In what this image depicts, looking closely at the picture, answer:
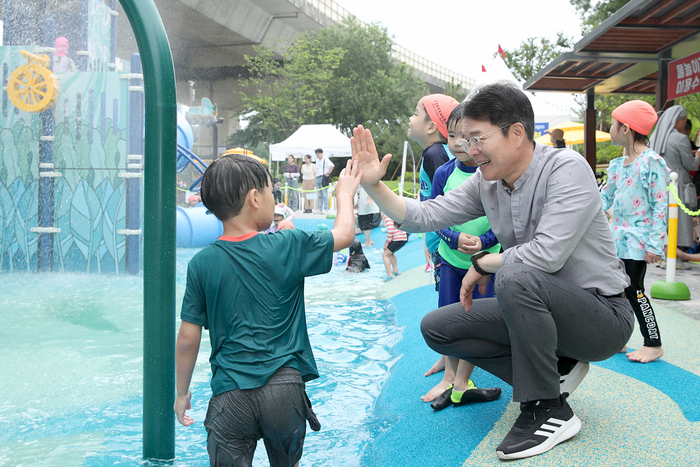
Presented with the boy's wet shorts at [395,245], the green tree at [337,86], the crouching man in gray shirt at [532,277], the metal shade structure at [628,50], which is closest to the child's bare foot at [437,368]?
the crouching man in gray shirt at [532,277]

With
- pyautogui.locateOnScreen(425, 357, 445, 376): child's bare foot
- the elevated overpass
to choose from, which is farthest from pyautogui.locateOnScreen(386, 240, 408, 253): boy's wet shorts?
the elevated overpass

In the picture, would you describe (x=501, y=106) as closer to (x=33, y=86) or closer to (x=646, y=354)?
(x=646, y=354)

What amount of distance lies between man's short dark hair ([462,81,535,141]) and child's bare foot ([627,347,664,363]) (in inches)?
70.4

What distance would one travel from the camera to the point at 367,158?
2.53m

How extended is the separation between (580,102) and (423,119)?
2803cm

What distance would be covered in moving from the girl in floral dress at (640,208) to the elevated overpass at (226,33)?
67.8 feet

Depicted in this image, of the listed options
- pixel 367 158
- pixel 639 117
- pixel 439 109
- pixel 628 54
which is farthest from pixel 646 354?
pixel 628 54

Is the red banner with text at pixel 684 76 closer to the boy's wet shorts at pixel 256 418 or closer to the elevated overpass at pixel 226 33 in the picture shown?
the boy's wet shorts at pixel 256 418

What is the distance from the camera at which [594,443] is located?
7.51 feet

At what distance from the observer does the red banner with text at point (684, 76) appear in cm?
738

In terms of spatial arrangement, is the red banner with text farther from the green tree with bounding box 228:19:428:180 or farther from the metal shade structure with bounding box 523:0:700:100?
the green tree with bounding box 228:19:428:180

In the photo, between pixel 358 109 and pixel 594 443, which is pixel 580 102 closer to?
pixel 358 109

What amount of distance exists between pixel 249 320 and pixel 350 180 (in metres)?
0.69

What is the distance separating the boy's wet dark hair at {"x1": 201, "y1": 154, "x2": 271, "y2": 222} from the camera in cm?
195
